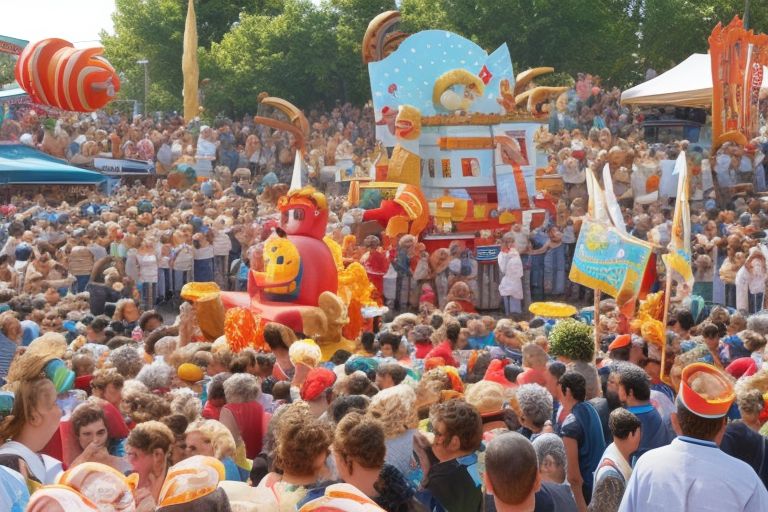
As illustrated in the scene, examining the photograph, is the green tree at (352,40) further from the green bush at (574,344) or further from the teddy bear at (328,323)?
the green bush at (574,344)

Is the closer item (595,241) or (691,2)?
(595,241)

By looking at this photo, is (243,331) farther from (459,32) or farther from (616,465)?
(459,32)

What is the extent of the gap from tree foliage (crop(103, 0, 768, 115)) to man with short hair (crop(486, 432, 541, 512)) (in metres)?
29.0

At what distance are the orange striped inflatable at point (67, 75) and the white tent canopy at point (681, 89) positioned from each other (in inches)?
460

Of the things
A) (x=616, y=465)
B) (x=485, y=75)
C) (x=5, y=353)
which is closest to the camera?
(x=616, y=465)

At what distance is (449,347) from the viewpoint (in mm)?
8164

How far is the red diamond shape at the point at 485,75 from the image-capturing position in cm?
1727

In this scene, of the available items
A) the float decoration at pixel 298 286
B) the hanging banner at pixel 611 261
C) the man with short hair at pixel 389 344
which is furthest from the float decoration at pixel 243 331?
the hanging banner at pixel 611 261

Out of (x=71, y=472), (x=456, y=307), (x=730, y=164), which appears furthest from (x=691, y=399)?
(x=730, y=164)

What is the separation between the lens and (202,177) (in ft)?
74.0

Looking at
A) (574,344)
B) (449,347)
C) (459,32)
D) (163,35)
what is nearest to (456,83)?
(449,347)

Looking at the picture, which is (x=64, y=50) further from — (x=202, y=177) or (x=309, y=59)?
(x=309, y=59)

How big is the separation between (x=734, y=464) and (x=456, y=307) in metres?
7.50

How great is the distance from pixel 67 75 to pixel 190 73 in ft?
39.5
